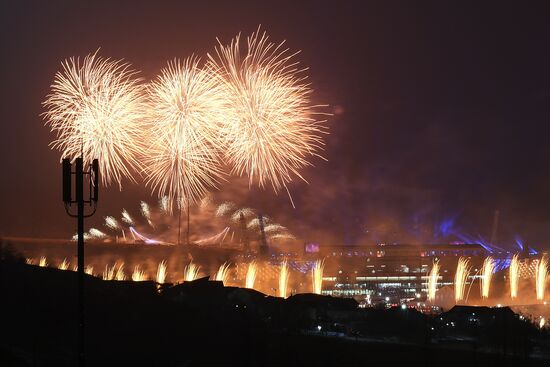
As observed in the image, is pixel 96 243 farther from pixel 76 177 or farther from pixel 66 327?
pixel 76 177

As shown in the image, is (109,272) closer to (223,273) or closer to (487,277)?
(223,273)

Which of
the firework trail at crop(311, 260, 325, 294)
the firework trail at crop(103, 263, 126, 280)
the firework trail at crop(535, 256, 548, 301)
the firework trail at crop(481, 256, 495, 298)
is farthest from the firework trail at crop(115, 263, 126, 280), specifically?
the firework trail at crop(535, 256, 548, 301)

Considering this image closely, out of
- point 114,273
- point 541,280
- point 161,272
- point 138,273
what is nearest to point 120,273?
point 114,273

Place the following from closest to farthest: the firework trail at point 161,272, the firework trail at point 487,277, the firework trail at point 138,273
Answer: the firework trail at point 161,272 < the firework trail at point 138,273 < the firework trail at point 487,277

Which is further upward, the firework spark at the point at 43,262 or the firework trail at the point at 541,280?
the firework spark at the point at 43,262

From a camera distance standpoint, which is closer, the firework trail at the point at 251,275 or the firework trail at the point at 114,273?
the firework trail at the point at 251,275

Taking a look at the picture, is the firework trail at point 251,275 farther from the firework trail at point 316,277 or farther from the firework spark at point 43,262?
the firework spark at point 43,262

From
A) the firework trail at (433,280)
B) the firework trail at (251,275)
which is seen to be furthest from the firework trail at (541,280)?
the firework trail at (251,275)
